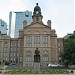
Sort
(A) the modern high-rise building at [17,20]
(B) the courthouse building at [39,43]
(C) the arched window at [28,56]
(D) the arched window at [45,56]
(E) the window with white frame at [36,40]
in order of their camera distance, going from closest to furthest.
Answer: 1. (C) the arched window at [28,56]
2. (D) the arched window at [45,56]
3. (B) the courthouse building at [39,43]
4. (E) the window with white frame at [36,40]
5. (A) the modern high-rise building at [17,20]

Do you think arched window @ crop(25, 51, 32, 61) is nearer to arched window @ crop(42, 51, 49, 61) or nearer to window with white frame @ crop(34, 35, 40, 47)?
window with white frame @ crop(34, 35, 40, 47)

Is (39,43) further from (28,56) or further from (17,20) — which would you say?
(17,20)

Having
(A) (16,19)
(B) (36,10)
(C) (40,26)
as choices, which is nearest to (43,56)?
(C) (40,26)

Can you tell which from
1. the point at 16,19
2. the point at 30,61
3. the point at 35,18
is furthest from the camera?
the point at 16,19

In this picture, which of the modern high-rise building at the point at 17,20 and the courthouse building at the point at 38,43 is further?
the modern high-rise building at the point at 17,20

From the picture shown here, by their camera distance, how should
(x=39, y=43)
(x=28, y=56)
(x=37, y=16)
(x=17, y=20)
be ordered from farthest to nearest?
(x=17, y=20) < (x=37, y=16) < (x=39, y=43) < (x=28, y=56)

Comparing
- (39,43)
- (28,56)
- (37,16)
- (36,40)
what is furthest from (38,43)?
(37,16)

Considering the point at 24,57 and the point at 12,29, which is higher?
the point at 12,29

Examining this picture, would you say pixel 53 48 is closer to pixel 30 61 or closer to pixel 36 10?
pixel 30 61

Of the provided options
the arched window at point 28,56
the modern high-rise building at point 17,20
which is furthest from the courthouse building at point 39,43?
the modern high-rise building at point 17,20

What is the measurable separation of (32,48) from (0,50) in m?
19.4

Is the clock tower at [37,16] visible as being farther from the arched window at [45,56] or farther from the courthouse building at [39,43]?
the arched window at [45,56]

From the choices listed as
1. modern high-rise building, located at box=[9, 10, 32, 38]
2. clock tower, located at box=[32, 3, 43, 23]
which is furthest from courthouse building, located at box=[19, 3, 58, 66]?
modern high-rise building, located at box=[9, 10, 32, 38]

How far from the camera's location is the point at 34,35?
323 ft
